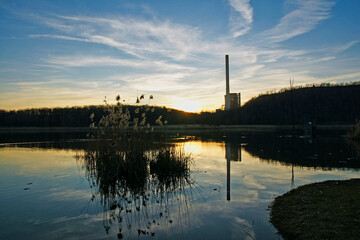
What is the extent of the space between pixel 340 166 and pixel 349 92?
339 ft

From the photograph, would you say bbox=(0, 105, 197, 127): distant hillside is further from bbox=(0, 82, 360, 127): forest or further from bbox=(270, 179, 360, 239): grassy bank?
bbox=(270, 179, 360, 239): grassy bank

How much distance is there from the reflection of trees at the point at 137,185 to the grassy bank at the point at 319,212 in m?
2.04

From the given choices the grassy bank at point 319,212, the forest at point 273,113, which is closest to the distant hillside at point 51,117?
the forest at point 273,113

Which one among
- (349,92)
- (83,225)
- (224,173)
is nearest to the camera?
(83,225)

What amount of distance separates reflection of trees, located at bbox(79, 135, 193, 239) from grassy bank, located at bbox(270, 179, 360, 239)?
6.69 feet

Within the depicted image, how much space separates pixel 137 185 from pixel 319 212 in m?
4.91

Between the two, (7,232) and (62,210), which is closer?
(7,232)

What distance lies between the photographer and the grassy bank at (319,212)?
166 inches

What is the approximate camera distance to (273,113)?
9506 centimetres

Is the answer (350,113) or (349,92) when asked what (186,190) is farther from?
(349,92)

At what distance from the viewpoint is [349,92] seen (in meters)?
96.7

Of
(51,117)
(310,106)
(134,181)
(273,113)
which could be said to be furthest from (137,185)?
(51,117)

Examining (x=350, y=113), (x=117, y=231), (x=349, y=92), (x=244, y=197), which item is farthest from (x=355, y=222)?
(x=349, y=92)

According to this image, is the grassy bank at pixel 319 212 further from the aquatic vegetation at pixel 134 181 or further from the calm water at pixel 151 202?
the aquatic vegetation at pixel 134 181
